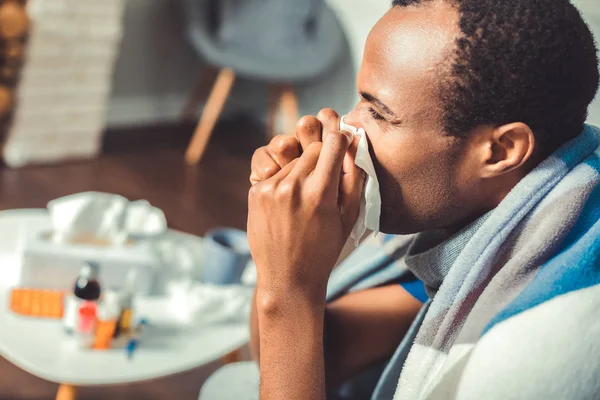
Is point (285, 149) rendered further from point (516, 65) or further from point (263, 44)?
point (263, 44)

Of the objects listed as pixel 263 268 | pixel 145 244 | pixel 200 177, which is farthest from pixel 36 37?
pixel 263 268

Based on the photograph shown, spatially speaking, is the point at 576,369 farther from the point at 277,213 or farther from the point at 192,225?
the point at 192,225

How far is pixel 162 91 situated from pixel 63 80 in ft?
2.51

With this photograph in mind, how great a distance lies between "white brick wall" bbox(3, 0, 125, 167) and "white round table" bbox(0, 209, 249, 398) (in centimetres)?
167

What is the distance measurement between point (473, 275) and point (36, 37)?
2.44 metres

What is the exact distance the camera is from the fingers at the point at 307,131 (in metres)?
0.89

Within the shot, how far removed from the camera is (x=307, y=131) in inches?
35.2

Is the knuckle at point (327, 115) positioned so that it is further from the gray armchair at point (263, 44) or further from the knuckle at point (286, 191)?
the gray armchair at point (263, 44)

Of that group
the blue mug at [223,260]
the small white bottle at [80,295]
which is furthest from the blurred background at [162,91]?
the small white bottle at [80,295]

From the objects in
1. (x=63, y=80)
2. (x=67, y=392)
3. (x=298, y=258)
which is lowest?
(x=63, y=80)

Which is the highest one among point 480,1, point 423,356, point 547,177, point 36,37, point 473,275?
point 480,1

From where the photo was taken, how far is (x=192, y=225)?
2.63m

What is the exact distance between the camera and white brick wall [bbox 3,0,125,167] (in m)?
2.84

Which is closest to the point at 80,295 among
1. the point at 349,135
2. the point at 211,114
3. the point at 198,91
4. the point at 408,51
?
the point at 349,135
